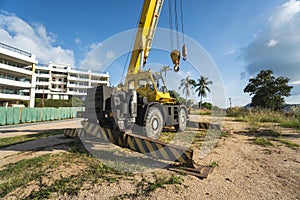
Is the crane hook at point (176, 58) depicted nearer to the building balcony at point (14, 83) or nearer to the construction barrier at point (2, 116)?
the construction barrier at point (2, 116)

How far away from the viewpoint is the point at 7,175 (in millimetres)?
2768

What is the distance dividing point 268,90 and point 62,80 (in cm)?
5469

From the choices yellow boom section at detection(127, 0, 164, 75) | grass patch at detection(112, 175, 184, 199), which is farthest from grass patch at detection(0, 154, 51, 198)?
yellow boom section at detection(127, 0, 164, 75)

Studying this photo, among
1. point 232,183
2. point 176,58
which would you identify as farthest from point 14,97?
point 232,183

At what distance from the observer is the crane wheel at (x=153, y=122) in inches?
184

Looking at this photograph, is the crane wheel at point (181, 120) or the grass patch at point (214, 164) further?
the crane wheel at point (181, 120)

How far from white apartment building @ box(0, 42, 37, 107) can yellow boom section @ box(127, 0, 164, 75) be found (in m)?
30.4

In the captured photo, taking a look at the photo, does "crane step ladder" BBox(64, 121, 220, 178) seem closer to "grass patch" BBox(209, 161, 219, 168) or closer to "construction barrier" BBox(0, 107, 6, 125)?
"grass patch" BBox(209, 161, 219, 168)

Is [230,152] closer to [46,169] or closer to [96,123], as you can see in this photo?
[96,123]

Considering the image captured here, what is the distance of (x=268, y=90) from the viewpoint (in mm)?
24719

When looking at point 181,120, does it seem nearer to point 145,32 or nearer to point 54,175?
point 145,32

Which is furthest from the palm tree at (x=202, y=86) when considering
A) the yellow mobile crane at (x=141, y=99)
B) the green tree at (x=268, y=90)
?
the yellow mobile crane at (x=141, y=99)

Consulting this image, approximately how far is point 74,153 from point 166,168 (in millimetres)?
2550

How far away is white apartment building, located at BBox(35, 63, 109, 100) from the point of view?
44.4m
